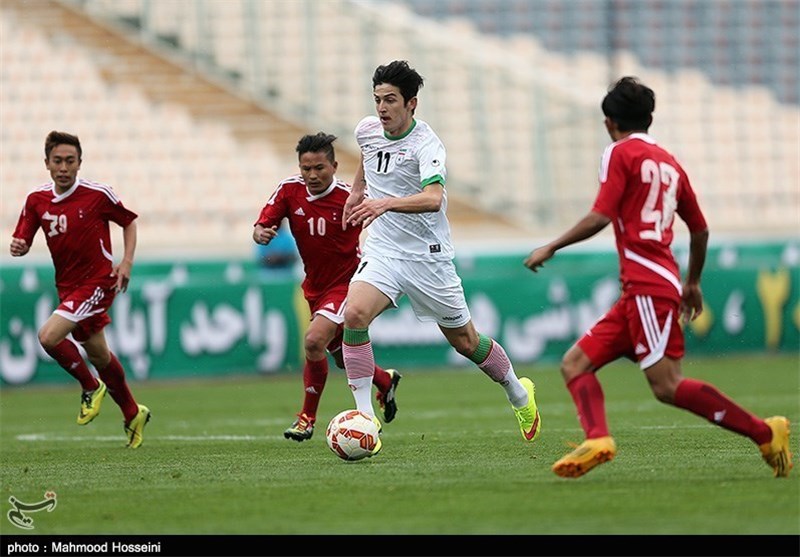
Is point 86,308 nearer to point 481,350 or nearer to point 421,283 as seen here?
point 421,283

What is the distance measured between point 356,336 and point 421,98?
14524 millimetres

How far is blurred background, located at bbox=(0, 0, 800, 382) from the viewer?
73.0 feet

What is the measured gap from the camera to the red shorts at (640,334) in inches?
277

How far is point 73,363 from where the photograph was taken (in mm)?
10977

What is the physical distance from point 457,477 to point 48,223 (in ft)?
14.8

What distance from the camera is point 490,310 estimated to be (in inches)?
738

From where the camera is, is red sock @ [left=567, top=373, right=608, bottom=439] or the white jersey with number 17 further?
the white jersey with number 17

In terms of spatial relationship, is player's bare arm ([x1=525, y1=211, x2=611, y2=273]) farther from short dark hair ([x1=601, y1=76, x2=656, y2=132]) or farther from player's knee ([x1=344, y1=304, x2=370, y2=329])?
player's knee ([x1=344, y1=304, x2=370, y2=329])

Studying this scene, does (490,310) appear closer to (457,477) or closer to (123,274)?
(123,274)

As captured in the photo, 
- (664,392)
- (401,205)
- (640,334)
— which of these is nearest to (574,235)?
(640,334)

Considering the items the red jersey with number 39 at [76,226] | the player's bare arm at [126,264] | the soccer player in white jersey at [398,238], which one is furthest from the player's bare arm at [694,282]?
the red jersey with number 39 at [76,226]

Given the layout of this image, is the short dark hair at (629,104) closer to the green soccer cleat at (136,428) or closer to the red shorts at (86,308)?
the green soccer cleat at (136,428)

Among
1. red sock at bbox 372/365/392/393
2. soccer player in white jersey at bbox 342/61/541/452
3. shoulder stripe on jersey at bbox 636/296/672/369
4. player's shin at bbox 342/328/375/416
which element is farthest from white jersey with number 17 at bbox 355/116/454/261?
shoulder stripe on jersey at bbox 636/296/672/369

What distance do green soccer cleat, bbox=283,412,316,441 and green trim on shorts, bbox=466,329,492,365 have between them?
1260 millimetres
